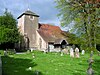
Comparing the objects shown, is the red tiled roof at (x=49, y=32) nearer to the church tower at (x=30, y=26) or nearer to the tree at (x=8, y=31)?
the church tower at (x=30, y=26)

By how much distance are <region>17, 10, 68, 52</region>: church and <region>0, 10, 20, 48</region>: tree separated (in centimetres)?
572

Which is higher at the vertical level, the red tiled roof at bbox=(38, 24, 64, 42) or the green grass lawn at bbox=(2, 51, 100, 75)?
the red tiled roof at bbox=(38, 24, 64, 42)

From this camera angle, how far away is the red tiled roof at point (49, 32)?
66100mm

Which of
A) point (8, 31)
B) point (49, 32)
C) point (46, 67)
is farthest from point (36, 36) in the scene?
point (46, 67)

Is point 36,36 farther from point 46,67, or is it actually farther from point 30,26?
point 46,67

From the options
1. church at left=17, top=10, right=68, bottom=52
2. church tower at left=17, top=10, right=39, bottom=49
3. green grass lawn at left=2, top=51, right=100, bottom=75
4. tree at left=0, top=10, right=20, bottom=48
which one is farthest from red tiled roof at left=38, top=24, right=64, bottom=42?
green grass lawn at left=2, top=51, right=100, bottom=75

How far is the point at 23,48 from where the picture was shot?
66250mm

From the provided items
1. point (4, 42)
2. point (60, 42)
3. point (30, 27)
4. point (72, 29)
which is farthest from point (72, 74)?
point (30, 27)

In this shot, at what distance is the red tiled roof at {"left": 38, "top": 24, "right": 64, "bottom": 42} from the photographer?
66100mm

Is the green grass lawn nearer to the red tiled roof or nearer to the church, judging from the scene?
the church

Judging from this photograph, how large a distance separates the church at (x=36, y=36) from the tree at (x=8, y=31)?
572cm

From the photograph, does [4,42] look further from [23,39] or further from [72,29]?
[72,29]

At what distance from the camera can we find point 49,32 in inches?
2694

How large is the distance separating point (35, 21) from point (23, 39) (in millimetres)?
5997
